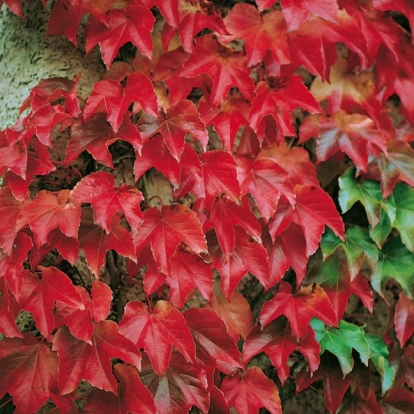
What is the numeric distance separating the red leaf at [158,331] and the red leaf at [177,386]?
6cm

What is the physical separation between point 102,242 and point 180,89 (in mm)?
441

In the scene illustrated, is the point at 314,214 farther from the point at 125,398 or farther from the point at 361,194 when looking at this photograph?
the point at 125,398

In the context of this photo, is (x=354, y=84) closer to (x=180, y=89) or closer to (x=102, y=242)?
(x=180, y=89)

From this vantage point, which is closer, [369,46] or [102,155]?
[102,155]

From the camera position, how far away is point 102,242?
1.34m

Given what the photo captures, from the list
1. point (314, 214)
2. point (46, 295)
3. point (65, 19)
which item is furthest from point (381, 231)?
point (65, 19)

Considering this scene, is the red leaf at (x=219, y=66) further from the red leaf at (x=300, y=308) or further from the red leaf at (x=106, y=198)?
the red leaf at (x=300, y=308)

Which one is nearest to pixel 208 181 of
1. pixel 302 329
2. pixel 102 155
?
pixel 102 155

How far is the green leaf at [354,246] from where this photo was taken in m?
1.53

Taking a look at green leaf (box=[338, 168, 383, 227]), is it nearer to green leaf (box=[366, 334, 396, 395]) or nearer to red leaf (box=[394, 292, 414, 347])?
red leaf (box=[394, 292, 414, 347])

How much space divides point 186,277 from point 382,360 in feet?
1.92

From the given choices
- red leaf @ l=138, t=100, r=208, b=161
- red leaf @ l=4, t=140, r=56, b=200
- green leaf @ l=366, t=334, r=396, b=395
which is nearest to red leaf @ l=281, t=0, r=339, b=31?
red leaf @ l=138, t=100, r=208, b=161

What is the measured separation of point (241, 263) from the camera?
1.42m

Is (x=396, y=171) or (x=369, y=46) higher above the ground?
(x=369, y=46)
